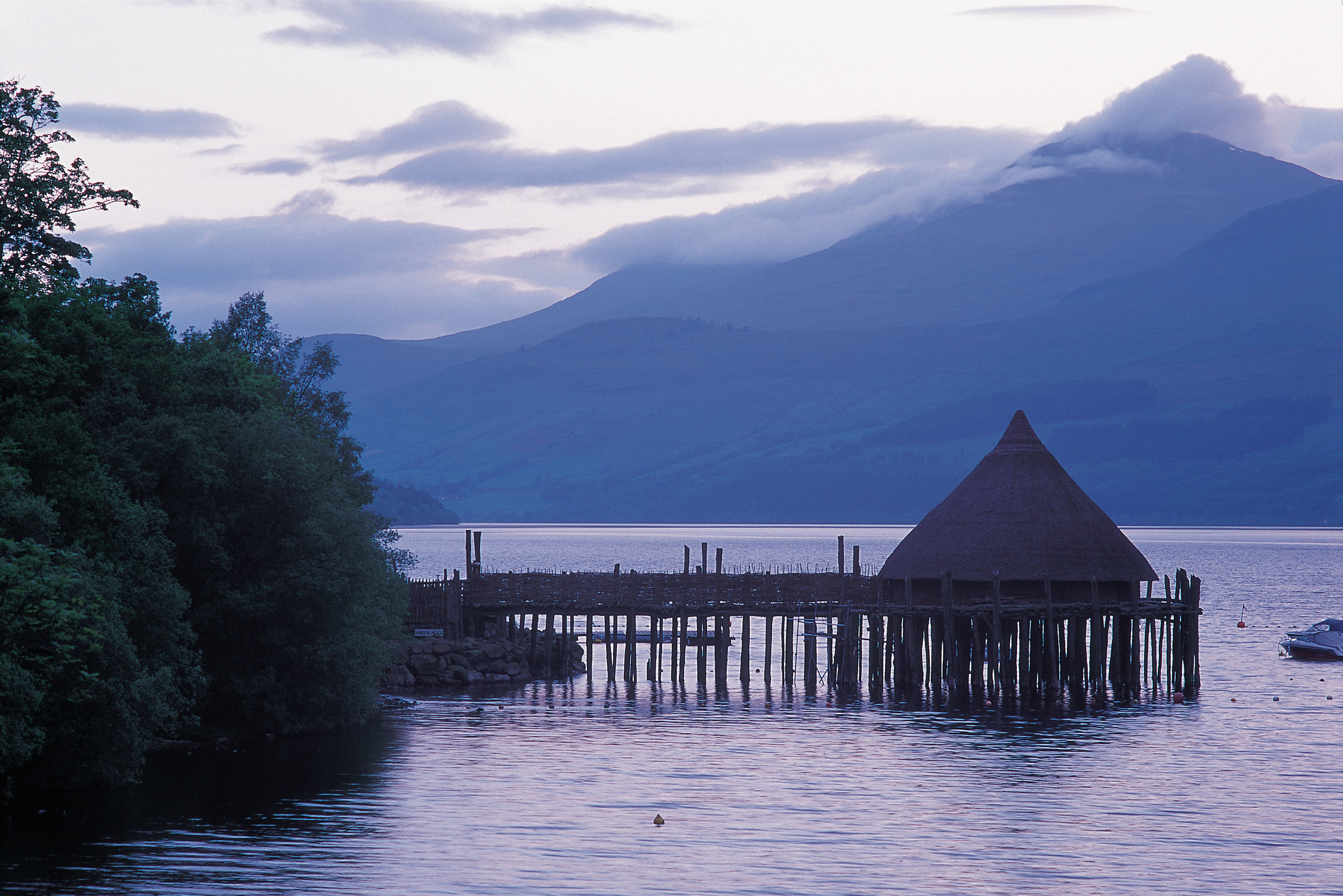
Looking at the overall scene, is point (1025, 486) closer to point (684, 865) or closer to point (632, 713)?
point (632, 713)

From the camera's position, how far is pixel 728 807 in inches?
1231

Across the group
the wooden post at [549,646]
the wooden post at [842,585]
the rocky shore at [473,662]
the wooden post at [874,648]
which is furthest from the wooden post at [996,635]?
the rocky shore at [473,662]

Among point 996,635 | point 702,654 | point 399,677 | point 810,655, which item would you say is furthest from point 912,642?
point 399,677

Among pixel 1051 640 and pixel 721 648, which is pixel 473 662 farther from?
pixel 1051 640

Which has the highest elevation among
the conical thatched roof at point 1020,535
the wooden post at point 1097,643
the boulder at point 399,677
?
the conical thatched roof at point 1020,535

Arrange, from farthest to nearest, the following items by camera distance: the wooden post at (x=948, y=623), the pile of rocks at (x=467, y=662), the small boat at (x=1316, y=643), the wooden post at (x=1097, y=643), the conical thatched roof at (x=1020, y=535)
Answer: the small boat at (x=1316, y=643)
the pile of rocks at (x=467, y=662)
the conical thatched roof at (x=1020, y=535)
the wooden post at (x=948, y=623)
the wooden post at (x=1097, y=643)

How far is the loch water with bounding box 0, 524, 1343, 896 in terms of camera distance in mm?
24750

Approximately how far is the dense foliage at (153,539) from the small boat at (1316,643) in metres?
47.6

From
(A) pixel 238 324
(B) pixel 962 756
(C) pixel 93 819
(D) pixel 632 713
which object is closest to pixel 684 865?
(C) pixel 93 819

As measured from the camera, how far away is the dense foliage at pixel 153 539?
28672 millimetres

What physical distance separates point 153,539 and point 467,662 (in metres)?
24.5

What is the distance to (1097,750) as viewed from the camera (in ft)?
131

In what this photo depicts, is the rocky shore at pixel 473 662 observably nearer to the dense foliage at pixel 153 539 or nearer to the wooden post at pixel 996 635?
the dense foliage at pixel 153 539

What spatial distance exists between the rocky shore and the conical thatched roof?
14310 millimetres
